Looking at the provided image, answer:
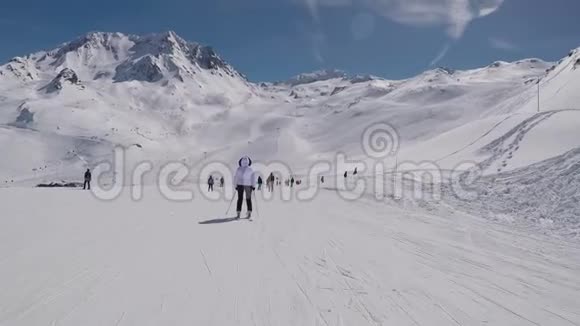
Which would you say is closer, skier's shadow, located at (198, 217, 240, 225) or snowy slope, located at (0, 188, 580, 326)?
snowy slope, located at (0, 188, 580, 326)

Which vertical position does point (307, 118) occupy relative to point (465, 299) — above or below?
above

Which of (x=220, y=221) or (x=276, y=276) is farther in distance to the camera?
(x=220, y=221)

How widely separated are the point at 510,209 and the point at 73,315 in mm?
14857

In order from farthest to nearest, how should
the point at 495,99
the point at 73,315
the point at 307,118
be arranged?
the point at 307,118 → the point at 495,99 → the point at 73,315

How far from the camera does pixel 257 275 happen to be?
6180 mm

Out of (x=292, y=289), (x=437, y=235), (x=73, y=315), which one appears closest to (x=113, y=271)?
(x=73, y=315)

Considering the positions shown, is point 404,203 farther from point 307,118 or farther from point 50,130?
point 50,130

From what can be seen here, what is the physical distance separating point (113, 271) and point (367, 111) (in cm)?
17117

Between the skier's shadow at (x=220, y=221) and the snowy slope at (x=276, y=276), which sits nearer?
the snowy slope at (x=276, y=276)

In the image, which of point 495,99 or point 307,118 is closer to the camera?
point 495,99

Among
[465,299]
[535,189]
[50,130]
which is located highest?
[50,130]

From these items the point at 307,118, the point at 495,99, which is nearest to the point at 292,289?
the point at 495,99

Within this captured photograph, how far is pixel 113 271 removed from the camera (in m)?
6.04

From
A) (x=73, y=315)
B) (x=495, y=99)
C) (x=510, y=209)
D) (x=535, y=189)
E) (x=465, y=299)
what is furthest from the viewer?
(x=495, y=99)
